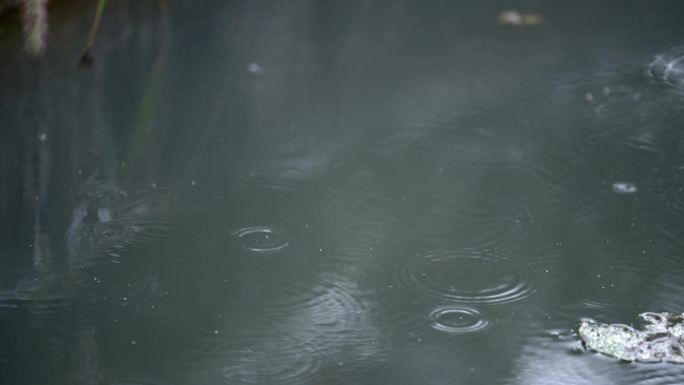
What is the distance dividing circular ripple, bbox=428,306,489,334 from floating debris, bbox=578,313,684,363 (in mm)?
201

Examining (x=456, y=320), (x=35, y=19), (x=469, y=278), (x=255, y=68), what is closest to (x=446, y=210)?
(x=469, y=278)

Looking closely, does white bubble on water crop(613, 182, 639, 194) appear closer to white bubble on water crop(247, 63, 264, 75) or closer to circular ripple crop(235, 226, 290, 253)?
circular ripple crop(235, 226, 290, 253)

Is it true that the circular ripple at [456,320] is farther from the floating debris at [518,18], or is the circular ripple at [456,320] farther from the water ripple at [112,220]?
the floating debris at [518,18]

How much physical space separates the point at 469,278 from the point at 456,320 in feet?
0.45

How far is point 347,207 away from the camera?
212 cm

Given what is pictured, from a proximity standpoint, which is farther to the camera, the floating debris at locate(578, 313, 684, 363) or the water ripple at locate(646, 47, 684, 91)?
the water ripple at locate(646, 47, 684, 91)

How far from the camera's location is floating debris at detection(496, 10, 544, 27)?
3006 millimetres

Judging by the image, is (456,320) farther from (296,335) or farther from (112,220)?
(112,220)

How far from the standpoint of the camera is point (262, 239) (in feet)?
6.59

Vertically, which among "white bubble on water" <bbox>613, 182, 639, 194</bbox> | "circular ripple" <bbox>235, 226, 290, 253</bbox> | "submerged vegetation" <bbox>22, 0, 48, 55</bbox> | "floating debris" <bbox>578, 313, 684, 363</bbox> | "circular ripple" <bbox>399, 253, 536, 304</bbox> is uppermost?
"submerged vegetation" <bbox>22, 0, 48, 55</bbox>

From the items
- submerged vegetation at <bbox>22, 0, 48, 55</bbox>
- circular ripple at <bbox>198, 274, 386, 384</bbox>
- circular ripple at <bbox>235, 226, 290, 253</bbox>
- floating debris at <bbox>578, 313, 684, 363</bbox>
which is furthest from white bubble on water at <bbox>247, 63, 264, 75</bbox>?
floating debris at <bbox>578, 313, 684, 363</bbox>

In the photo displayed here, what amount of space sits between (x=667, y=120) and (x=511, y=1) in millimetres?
931

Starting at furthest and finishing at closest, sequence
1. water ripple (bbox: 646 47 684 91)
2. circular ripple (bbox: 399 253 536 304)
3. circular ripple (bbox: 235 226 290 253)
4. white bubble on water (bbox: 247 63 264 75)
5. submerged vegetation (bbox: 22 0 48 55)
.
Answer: white bubble on water (bbox: 247 63 264 75)
water ripple (bbox: 646 47 684 91)
submerged vegetation (bbox: 22 0 48 55)
circular ripple (bbox: 235 226 290 253)
circular ripple (bbox: 399 253 536 304)

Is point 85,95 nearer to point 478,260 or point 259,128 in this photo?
point 259,128
